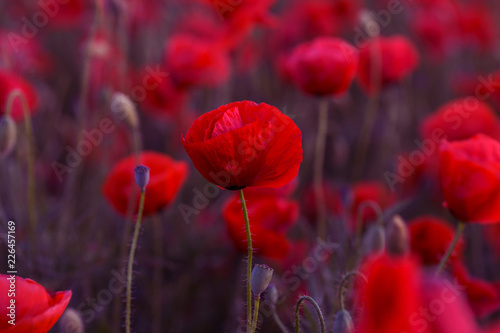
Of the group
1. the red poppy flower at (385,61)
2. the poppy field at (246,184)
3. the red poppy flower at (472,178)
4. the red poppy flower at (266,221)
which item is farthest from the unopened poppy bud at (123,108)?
the red poppy flower at (385,61)

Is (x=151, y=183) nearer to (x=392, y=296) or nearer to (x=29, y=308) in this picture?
(x=29, y=308)

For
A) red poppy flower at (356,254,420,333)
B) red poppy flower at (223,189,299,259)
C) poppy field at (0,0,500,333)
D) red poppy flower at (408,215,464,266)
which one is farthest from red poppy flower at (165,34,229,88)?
red poppy flower at (356,254,420,333)

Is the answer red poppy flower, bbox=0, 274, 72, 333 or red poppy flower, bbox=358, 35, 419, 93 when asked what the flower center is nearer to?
red poppy flower, bbox=0, 274, 72, 333

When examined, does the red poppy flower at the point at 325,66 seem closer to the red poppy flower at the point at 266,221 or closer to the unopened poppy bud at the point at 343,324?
the red poppy flower at the point at 266,221

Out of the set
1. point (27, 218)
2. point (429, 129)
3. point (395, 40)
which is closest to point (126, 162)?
point (27, 218)

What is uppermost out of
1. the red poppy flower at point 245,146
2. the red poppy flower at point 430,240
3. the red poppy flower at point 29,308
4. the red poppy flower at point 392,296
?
the red poppy flower at point 245,146

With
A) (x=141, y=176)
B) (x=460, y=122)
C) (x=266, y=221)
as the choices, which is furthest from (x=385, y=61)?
(x=141, y=176)
